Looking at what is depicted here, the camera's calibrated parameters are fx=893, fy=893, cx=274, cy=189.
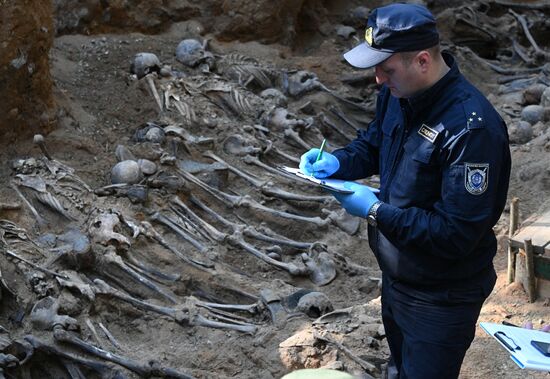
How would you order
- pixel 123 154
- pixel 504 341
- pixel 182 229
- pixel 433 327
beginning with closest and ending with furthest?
1. pixel 504 341
2. pixel 433 327
3. pixel 182 229
4. pixel 123 154

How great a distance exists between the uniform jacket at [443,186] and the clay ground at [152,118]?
1974 mm

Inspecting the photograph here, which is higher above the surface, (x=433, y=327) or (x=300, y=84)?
(x=433, y=327)

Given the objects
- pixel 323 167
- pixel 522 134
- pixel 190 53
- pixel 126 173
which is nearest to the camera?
pixel 323 167

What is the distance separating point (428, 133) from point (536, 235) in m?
3.13

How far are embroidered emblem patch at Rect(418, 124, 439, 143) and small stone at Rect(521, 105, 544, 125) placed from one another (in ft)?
23.0

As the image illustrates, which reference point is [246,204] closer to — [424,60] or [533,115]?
[533,115]

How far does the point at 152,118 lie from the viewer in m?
8.81

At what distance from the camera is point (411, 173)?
3.73 m

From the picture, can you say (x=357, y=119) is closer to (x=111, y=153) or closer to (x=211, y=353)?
(x=111, y=153)

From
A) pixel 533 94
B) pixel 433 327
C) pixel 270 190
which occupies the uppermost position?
pixel 433 327

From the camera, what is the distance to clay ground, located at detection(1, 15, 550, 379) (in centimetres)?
597

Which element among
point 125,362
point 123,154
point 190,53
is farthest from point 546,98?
point 125,362

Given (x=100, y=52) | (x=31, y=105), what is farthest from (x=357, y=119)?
(x=31, y=105)

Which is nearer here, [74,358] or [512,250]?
[74,358]
